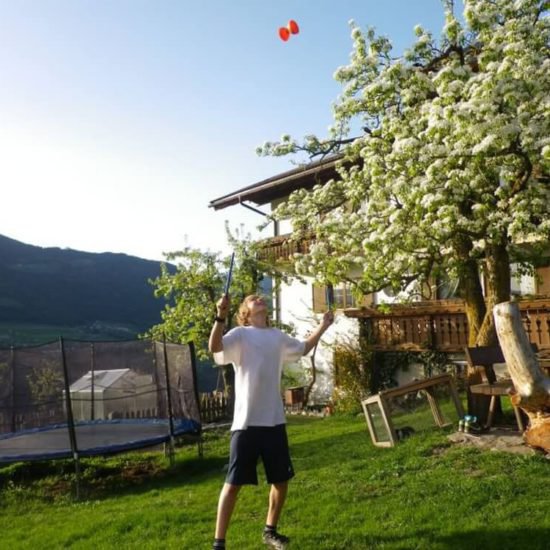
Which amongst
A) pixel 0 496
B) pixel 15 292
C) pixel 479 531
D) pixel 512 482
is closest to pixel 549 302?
pixel 512 482

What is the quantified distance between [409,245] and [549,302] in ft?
20.4

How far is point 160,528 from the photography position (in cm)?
659

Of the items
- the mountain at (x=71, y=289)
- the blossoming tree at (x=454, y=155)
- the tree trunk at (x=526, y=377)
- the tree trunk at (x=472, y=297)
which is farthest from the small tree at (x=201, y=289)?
the mountain at (x=71, y=289)

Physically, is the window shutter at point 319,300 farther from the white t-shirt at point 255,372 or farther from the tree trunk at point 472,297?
the white t-shirt at point 255,372

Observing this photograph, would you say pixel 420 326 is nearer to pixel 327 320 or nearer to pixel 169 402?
pixel 169 402

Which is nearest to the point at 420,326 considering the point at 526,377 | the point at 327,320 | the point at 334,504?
the point at 334,504

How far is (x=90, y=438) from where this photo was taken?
12.3 metres

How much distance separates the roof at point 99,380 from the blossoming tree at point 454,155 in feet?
16.6

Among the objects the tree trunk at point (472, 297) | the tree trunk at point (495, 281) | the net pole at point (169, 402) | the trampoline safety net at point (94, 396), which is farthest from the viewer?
the net pole at point (169, 402)

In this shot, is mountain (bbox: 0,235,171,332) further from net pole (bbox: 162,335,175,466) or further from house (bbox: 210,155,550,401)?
net pole (bbox: 162,335,175,466)

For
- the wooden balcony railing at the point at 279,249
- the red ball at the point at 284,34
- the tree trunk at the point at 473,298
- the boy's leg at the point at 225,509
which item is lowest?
the boy's leg at the point at 225,509

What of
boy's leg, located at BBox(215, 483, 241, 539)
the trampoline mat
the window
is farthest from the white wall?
boy's leg, located at BBox(215, 483, 241, 539)

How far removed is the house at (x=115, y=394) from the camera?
44.3 feet

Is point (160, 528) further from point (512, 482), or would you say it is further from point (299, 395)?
point (299, 395)
